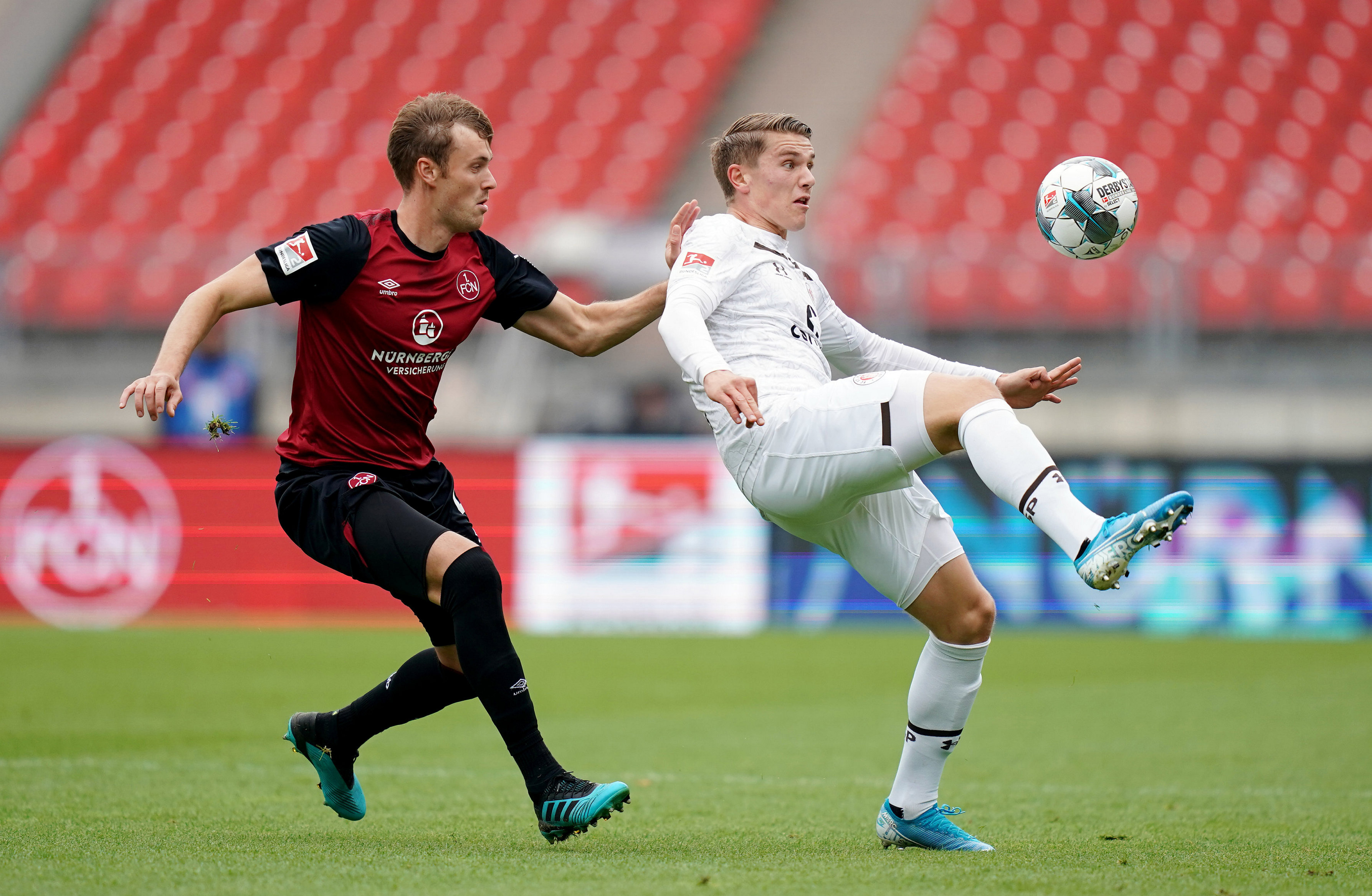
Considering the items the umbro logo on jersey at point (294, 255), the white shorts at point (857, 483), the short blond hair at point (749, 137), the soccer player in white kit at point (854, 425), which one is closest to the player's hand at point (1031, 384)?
the soccer player in white kit at point (854, 425)

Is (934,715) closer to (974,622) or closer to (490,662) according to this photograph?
(974,622)

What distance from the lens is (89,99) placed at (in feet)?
61.8

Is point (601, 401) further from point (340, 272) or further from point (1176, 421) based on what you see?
point (340, 272)

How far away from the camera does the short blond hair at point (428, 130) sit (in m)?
4.46

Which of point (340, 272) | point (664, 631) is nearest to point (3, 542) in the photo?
point (664, 631)

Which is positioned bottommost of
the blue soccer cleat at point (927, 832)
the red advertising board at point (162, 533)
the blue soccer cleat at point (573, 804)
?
the red advertising board at point (162, 533)

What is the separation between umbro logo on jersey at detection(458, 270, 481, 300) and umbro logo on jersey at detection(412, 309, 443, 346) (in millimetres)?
119

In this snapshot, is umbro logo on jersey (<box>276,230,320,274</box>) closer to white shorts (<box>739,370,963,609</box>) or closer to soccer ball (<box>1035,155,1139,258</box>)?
white shorts (<box>739,370,963,609</box>)

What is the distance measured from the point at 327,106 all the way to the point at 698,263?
50.8ft

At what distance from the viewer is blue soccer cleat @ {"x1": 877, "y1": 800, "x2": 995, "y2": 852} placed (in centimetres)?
439

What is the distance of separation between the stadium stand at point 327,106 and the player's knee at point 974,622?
12257 mm

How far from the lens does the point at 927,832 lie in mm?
4473

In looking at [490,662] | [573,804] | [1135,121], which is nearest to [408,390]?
[490,662]

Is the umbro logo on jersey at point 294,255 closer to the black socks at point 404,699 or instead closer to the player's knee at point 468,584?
the player's knee at point 468,584
